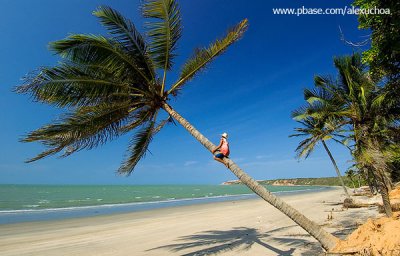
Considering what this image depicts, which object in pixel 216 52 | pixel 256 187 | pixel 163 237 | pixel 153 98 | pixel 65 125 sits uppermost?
pixel 216 52

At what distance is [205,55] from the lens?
299 inches

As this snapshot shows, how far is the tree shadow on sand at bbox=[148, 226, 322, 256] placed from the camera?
912 cm

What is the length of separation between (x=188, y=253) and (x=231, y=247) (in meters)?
1.52

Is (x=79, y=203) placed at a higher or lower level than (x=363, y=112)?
lower

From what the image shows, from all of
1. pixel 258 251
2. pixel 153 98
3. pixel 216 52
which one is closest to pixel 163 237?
pixel 258 251

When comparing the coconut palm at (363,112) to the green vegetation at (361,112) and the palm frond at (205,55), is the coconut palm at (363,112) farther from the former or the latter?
the palm frond at (205,55)

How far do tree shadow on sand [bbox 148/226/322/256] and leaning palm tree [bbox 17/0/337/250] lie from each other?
343 cm

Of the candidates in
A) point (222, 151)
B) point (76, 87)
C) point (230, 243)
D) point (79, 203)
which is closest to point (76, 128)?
point (76, 87)

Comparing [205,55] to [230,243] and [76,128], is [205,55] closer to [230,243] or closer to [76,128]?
[76,128]

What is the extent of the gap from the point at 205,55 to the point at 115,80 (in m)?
2.31

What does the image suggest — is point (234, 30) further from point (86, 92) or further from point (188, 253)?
point (188, 253)

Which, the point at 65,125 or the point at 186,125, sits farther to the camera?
the point at 186,125

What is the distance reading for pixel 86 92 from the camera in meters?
7.26

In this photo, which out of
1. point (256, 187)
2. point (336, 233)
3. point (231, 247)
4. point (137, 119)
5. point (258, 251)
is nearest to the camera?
point (256, 187)
